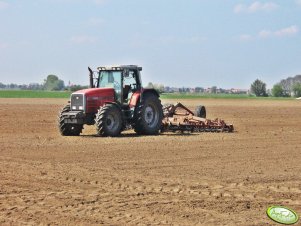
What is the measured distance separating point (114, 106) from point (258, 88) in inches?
4978

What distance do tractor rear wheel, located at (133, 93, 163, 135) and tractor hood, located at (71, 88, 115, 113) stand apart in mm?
984

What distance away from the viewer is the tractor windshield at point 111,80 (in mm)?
20875

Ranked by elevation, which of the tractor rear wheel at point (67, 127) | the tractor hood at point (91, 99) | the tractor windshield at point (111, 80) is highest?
the tractor windshield at point (111, 80)

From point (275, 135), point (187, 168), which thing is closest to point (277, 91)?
point (275, 135)

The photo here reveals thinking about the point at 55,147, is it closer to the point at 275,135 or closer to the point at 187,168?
the point at 187,168

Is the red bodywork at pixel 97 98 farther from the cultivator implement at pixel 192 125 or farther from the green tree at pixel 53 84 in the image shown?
the green tree at pixel 53 84

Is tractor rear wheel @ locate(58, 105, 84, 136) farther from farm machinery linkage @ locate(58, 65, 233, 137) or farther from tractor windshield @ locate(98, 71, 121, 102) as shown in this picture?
tractor windshield @ locate(98, 71, 121, 102)

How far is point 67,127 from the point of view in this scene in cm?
2070

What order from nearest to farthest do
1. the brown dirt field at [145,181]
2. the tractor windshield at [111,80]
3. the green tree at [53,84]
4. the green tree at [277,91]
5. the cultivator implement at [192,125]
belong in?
the brown dirt field at [145,181], the tractor windshield at [111,80], the cultivator implement at [192,125], the green tree at [277,91], the green tree at [53,84]

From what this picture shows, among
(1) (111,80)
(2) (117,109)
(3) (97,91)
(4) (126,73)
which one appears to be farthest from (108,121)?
(4) (126,73)

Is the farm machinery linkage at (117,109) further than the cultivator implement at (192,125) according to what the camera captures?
No

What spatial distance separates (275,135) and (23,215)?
14.3m

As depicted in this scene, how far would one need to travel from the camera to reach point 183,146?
17.4 m

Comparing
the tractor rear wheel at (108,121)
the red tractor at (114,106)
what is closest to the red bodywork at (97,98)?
the red tractor at (114,106)
